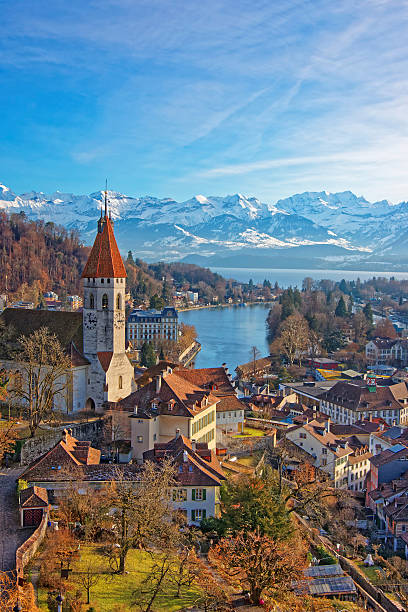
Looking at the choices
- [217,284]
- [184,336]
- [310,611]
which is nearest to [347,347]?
[184,336]

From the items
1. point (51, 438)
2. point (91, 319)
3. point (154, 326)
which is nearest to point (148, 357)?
point (154, 326)

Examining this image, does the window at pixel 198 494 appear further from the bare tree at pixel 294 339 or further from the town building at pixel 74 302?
the town building at pixel 74 302

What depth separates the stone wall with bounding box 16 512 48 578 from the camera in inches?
636

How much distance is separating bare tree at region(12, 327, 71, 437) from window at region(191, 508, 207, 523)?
11.7 meters

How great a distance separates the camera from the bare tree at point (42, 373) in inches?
1243

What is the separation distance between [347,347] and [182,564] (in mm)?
73379

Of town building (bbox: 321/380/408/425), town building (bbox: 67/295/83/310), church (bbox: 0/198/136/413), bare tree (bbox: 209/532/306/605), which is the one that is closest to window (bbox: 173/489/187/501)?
bare tree (bbox: 209/532/306/605)

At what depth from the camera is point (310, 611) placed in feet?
57.1

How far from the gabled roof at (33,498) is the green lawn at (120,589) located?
84.7 inches

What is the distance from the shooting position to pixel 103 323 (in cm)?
3534

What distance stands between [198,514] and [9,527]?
6.91 m

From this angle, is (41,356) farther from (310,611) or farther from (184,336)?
(184,336)

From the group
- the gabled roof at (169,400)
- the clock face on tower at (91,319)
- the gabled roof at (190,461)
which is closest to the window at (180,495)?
the gabled roof at (190,461)

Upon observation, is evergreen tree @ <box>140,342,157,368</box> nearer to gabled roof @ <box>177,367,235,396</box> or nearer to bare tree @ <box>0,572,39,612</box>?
gabled roof @ <box>177,367,235,396</box>
